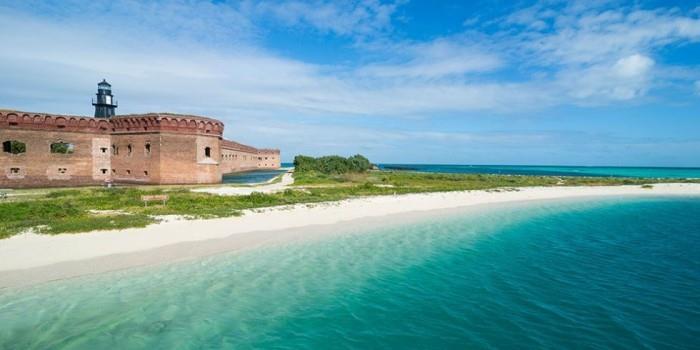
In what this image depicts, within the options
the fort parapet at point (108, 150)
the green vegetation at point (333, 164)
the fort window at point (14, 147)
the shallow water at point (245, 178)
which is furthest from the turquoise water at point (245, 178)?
the fort window at point (14, 147)

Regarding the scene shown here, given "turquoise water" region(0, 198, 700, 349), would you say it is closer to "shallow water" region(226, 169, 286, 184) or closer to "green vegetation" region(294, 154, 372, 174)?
"shallow water" region(226, 169, 286, 184)

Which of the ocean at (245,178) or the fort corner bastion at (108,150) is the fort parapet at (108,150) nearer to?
the fort corner bastion at (108,150)

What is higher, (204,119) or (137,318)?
(204,119)

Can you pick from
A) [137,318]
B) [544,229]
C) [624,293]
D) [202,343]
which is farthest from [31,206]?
[544,229]

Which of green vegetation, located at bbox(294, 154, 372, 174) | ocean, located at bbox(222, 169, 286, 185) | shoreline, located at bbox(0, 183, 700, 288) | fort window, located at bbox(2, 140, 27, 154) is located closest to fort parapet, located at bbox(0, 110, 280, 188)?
fort window, located at bbox(2, 140, 27, 154)

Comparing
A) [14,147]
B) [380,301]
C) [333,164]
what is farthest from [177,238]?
[333,164]

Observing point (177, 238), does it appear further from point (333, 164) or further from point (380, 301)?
point (333, 164)

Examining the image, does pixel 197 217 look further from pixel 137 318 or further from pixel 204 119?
pixel 204 119
